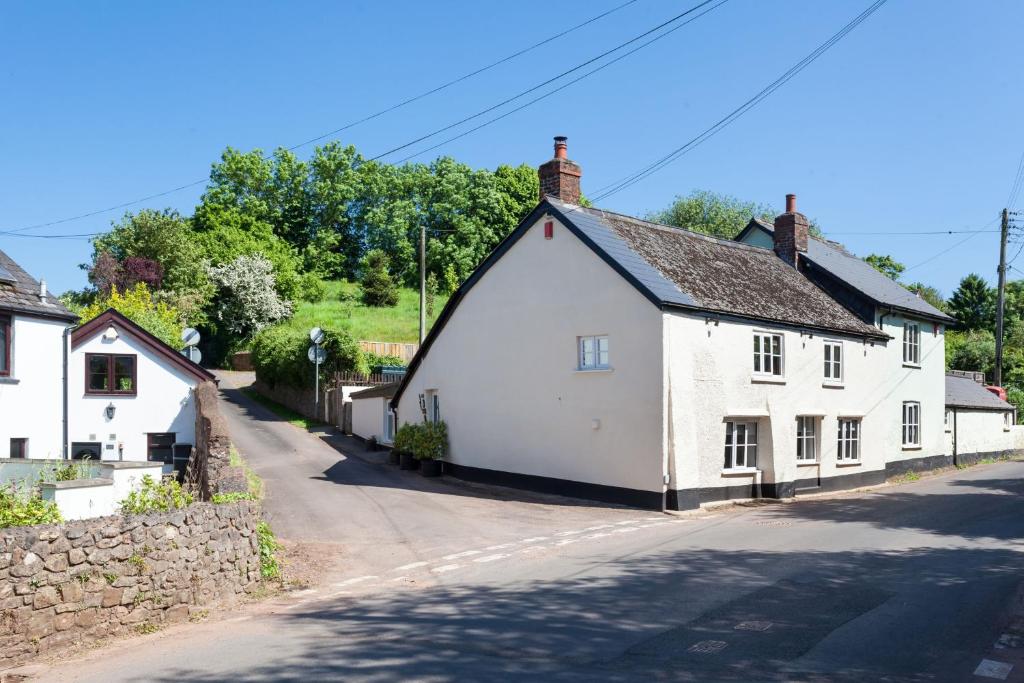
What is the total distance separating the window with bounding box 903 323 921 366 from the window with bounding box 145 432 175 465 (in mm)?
25302

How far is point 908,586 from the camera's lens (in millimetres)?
11133

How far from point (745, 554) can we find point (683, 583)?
258 cm

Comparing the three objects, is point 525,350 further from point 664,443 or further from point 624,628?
point 624,628

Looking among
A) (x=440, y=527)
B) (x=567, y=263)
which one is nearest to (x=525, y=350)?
(x=567, y=263)

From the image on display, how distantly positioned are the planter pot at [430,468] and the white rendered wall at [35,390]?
1040 centimetres

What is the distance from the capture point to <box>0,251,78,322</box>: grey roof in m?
20.9

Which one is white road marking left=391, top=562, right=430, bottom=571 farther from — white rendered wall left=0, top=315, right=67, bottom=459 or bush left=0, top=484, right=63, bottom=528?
white rendered wall left=0, top=315, right=67, bottom=459

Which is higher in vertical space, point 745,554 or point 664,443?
point 664,443

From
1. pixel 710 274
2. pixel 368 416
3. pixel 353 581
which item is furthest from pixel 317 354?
pixel 353 581

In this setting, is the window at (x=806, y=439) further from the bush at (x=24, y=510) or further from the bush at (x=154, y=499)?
the bush at (x=24, y=510)

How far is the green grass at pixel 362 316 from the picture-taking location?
2057 inches

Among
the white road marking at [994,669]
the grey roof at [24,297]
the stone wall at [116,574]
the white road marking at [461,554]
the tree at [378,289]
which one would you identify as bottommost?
the white road marking at [461,554]

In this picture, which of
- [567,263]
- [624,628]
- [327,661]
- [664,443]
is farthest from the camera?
[567,263]

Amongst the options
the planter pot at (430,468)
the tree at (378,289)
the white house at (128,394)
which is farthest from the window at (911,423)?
the tree at (378,289)
